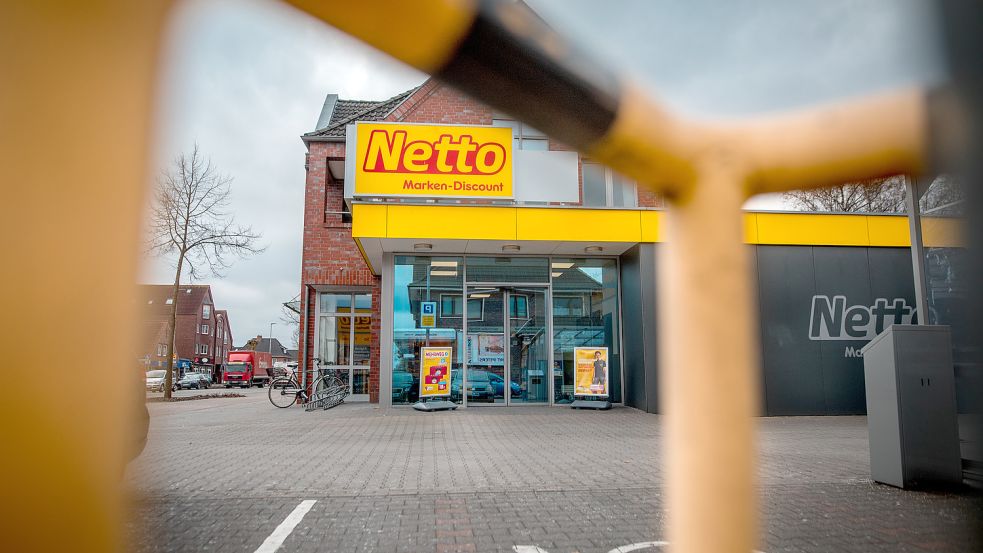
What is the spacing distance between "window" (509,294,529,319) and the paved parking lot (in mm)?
4524

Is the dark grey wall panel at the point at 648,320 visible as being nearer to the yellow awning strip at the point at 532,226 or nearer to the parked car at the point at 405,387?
the yellow awning strip at the point at 532,226

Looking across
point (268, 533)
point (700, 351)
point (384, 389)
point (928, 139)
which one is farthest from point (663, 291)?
point (384, 389)

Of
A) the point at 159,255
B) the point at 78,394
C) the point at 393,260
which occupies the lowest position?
the point at 78,394

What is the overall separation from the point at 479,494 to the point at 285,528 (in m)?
1.61

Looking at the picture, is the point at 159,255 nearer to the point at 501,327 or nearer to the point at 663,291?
the point at 663,291

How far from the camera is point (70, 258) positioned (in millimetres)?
367

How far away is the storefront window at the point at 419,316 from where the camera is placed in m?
12.8

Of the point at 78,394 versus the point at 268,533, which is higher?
the point at 78,394

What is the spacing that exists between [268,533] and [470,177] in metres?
8.78

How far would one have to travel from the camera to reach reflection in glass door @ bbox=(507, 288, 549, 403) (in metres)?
13.1

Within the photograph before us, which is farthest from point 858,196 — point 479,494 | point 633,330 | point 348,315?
point 348,315

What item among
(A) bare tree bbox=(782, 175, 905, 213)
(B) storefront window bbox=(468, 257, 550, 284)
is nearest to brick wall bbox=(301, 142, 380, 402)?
(B) storefront window bbox=(468, 257, 550, 284)

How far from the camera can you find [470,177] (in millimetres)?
11844

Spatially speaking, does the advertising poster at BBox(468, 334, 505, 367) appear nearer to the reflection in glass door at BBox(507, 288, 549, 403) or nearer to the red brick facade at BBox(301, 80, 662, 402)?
the reflection in glass door at BBox(507, 288, 549, 403)
